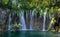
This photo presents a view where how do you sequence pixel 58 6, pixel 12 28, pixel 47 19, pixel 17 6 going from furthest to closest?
pixel 47 19 < pixel 12 28 < pixel 17 6 < pixel 58 6

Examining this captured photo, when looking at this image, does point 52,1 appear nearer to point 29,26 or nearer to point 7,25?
point 7,25

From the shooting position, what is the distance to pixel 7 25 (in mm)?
32594

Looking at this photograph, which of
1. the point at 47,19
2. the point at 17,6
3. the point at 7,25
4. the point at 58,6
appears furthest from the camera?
the point at 47,19

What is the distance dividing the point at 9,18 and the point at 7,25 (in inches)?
55.1

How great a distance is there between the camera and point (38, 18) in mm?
35469

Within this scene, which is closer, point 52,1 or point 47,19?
point 52,1

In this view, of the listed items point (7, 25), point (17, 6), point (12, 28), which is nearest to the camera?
point (17, 6)

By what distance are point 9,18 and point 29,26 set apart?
4.44 m

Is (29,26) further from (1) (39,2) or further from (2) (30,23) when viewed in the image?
(1) (39,2)

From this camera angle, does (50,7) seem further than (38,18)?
No

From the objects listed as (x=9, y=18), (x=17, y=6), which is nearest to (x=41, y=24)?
(x=9, y=18)

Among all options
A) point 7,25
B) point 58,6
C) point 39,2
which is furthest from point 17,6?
point 7,25

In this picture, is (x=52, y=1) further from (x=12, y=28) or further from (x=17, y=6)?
(x=12, y=28)

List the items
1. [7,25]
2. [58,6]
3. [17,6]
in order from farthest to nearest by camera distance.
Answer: [7,25] → [17,6] → [58,6]
